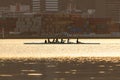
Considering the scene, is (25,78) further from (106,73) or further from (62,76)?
(106,73)

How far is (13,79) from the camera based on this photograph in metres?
28.5

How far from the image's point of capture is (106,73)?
32.3 meters

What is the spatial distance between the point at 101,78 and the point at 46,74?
4.76 m

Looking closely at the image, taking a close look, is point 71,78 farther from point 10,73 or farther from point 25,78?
point 10,73

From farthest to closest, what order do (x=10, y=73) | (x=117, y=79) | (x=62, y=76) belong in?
(x=10, y=73) → (x=62, y=76) → (x=117, y=79)

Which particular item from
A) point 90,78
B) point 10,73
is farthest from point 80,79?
point 10,73

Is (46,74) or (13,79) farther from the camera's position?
(46,74)

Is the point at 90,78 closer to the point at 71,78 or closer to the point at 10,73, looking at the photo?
the point at 71,78

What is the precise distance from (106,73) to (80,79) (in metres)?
4.48

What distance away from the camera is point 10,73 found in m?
32.7

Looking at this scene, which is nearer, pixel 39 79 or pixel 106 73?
pixel 39 79

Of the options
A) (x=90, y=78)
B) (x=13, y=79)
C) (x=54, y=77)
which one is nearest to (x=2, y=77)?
(x=13, y=79)

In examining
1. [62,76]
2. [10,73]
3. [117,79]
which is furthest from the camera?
[10,73]

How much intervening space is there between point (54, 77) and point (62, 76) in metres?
0.95
